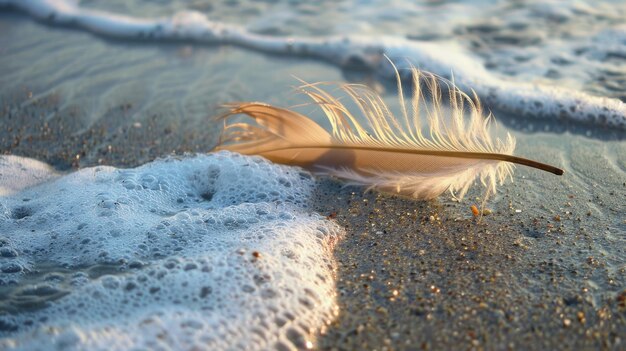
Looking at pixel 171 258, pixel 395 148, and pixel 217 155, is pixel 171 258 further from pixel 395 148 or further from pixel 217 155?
pixel 395 148

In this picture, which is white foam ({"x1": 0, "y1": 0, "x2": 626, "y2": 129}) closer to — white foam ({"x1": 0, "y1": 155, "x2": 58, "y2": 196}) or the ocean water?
the ocean water

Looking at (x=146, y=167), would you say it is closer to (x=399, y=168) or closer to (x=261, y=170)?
(x=261, y=170)

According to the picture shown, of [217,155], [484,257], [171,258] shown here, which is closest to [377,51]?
[217,155]

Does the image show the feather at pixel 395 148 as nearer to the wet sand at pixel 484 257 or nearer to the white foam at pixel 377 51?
the wet sand at pixel 484 257

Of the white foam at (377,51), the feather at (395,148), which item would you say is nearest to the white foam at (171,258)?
the feather at (395,148)

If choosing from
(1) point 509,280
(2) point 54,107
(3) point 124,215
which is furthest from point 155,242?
(2) point 54,107
